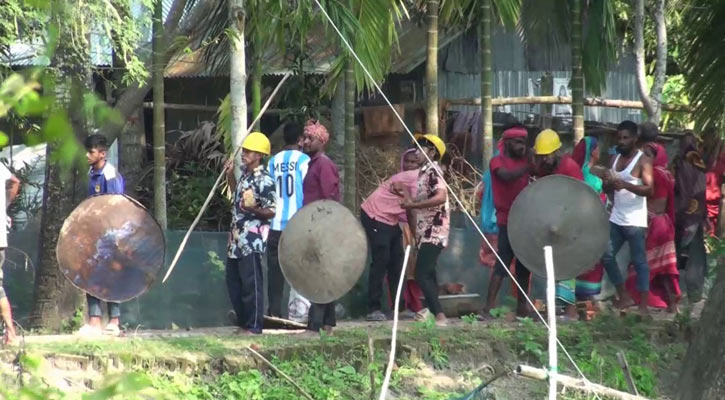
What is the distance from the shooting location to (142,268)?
414 inches

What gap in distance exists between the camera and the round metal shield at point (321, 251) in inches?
411

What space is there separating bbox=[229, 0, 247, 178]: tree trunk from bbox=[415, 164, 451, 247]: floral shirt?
1.84 m

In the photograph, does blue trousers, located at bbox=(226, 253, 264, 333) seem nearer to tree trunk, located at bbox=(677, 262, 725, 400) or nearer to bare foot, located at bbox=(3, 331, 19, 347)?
bare foot, located at bbox=(3, 331, 19, 347)

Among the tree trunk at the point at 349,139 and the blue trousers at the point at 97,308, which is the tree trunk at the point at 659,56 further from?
the blue trousers at the point at 97,308

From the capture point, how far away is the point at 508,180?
37.2 ft

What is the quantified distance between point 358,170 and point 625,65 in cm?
713

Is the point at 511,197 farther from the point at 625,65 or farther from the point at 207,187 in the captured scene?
the point at 625,65

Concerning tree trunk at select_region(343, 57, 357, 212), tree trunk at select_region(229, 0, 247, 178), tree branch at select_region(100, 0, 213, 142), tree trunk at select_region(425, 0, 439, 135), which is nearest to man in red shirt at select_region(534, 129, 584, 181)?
tree trunk at select_region(229, 0, 247, 178)

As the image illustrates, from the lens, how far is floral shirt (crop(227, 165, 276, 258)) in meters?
10.4

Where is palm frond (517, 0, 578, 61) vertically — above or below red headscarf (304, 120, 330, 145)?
above

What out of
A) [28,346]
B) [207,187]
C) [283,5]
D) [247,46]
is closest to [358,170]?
[207,187]

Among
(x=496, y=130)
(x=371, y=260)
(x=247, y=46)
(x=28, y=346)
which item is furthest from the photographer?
(x=496, y=130)

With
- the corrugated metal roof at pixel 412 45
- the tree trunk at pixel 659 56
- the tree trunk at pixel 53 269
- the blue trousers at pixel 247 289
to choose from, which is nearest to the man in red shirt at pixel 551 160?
the blue trousers at pixel 247 289

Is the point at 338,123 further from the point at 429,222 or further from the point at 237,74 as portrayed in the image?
the point at 429,222
